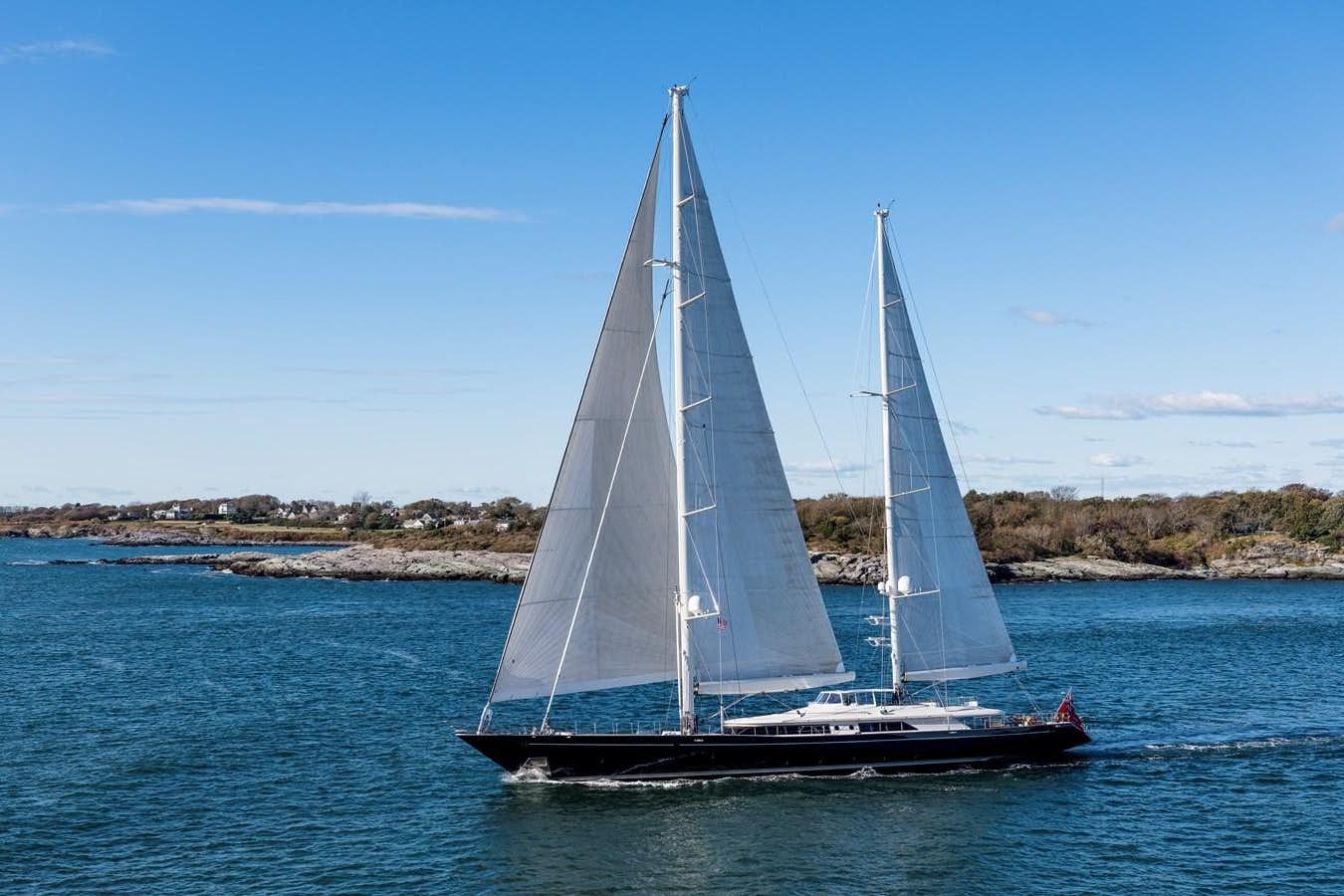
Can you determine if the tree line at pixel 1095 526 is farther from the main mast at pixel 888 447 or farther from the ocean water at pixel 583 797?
the main mast at pixel 888 447

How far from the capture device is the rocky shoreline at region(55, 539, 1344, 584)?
131500 millimetres

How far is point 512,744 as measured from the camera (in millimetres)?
38531

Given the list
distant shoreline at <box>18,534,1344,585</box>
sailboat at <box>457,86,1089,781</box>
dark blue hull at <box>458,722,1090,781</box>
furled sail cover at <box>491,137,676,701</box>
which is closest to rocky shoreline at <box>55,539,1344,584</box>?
distant shoreline at <box>18,534,1344,585</box>

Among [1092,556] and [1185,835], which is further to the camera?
[1092,556]

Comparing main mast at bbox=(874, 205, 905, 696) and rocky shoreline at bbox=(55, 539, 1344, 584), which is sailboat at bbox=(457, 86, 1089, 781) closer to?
main mast at bbox=(874, 205, 905, 696)

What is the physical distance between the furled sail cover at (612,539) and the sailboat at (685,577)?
46mm

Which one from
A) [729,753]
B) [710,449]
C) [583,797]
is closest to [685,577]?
[710,449]

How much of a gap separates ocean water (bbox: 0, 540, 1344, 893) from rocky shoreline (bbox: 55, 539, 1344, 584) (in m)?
59.5

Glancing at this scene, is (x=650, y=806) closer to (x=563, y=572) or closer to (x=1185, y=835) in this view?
(x=563, y=572)

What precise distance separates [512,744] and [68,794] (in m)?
15.0

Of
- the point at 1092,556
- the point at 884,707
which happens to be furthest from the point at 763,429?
the point at 1092,556

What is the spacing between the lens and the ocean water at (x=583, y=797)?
32.0 meters

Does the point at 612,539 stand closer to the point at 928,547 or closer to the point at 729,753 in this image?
the point at 729,753

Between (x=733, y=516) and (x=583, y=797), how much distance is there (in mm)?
10071
